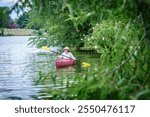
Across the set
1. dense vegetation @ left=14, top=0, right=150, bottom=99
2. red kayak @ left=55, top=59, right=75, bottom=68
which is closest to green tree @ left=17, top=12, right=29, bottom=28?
dense vegetation @ left=14, top=0, right=150, bottom=99

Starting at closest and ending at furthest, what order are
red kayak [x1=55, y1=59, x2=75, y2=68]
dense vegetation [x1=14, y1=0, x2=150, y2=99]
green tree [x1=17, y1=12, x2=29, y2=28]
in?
dense vegetation [x1=14, y1=0, x2=150, y2=99] → green tree [x1=17, y1=12, x2=29, y2=28] → red kayak [x1=55, y1=59, x2=75, y2=68]

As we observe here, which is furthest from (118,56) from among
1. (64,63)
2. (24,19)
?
(24,19)

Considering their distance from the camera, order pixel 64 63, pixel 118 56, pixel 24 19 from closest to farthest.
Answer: pixel 118 56 → pixel 64 63 → pixel 24 19

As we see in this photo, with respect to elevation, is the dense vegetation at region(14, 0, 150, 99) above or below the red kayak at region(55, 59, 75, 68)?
above

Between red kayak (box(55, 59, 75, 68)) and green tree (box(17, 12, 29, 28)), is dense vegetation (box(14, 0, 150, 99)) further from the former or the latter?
red kayak (box(55, 59, 75, 68))

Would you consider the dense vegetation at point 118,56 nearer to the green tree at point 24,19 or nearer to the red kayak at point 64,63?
the green tree at point 24,19

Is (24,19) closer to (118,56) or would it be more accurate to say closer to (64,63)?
(64,63)

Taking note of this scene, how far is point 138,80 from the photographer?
7.20 metres

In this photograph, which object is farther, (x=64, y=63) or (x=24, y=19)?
(x=24, y=19)

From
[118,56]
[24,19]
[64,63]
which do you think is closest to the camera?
[118,56]

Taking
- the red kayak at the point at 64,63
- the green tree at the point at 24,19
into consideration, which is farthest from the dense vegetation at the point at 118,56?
the red kayak at the point at 64,63

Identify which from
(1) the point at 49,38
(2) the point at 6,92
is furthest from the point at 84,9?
(1) the point at 49,38

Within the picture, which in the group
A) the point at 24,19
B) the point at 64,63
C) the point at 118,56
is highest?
the point at 24,19

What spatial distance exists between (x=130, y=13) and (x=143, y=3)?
45 cm
